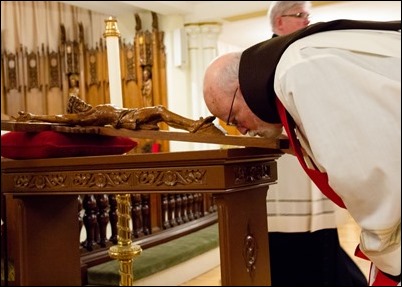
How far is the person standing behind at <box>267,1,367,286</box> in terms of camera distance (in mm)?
3277

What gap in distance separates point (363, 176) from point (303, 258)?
2.70 m

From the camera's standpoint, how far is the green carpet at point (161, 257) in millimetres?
3962

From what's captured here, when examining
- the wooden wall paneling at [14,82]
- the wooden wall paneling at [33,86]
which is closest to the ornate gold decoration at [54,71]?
the wooden wall paneling at [33,86]

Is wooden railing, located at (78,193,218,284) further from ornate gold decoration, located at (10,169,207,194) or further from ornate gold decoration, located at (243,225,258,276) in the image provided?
ornate gold decoration, located at (243,225,258,276)

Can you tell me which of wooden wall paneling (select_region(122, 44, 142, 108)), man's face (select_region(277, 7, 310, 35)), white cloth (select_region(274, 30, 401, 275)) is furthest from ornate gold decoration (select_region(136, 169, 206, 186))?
wooden wall paneling (select_region(122, 44, 142, 108))

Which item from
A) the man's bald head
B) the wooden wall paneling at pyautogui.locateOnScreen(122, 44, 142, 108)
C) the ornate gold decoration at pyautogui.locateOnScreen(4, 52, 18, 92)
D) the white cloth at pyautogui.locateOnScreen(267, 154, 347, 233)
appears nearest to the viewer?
the man's bald head

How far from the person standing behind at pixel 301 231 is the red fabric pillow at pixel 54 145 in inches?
44.8

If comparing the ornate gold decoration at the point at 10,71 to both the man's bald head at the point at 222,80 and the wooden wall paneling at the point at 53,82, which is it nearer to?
the wooden wall paneling at the point at 53,82

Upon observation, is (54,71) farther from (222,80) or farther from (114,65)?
(222,80)

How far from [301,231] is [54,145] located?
179cm

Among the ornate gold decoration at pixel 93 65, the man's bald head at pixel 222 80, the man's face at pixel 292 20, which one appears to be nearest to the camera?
the man's bald head at pixel 222 80

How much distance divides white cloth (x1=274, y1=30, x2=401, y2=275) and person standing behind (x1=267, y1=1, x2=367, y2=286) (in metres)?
1.72

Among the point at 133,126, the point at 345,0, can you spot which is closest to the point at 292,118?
the point at 133,126

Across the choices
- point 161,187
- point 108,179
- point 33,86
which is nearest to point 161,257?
point 108,179
